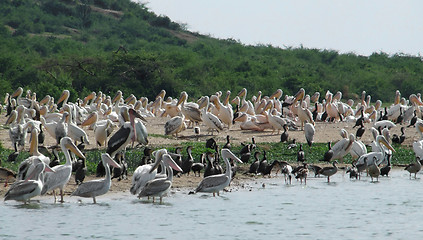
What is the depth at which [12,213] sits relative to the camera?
29.6ft

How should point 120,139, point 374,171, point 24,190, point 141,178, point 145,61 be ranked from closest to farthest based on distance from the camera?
point 24,190
point 141,178
point 120,139
point 374,171
point 145,61

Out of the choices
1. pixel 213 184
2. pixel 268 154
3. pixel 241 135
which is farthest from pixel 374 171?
pixel 241 135

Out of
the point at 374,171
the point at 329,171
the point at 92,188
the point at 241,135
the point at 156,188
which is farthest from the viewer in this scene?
the point at 241,135

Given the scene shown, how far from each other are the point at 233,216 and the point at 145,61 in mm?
21253

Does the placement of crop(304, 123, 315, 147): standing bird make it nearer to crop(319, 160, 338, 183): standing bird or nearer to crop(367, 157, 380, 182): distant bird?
crop(367, 157, 380, 182): distant bird

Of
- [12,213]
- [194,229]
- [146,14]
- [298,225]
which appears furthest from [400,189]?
[146,14]

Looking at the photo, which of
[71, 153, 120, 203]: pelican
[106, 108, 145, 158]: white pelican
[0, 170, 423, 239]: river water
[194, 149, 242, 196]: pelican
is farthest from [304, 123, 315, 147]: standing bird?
[71, 153, 120, 203]: pelican

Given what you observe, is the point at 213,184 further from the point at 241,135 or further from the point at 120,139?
the point at 241,135

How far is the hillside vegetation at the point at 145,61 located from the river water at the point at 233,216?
17.4 meters

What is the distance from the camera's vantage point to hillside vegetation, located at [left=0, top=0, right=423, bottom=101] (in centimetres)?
3055

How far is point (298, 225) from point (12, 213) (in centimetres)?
363

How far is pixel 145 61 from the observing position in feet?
99.5

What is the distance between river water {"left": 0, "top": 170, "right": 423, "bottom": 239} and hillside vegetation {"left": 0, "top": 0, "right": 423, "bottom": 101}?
1741 centimetres

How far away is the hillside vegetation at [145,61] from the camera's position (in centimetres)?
3055
